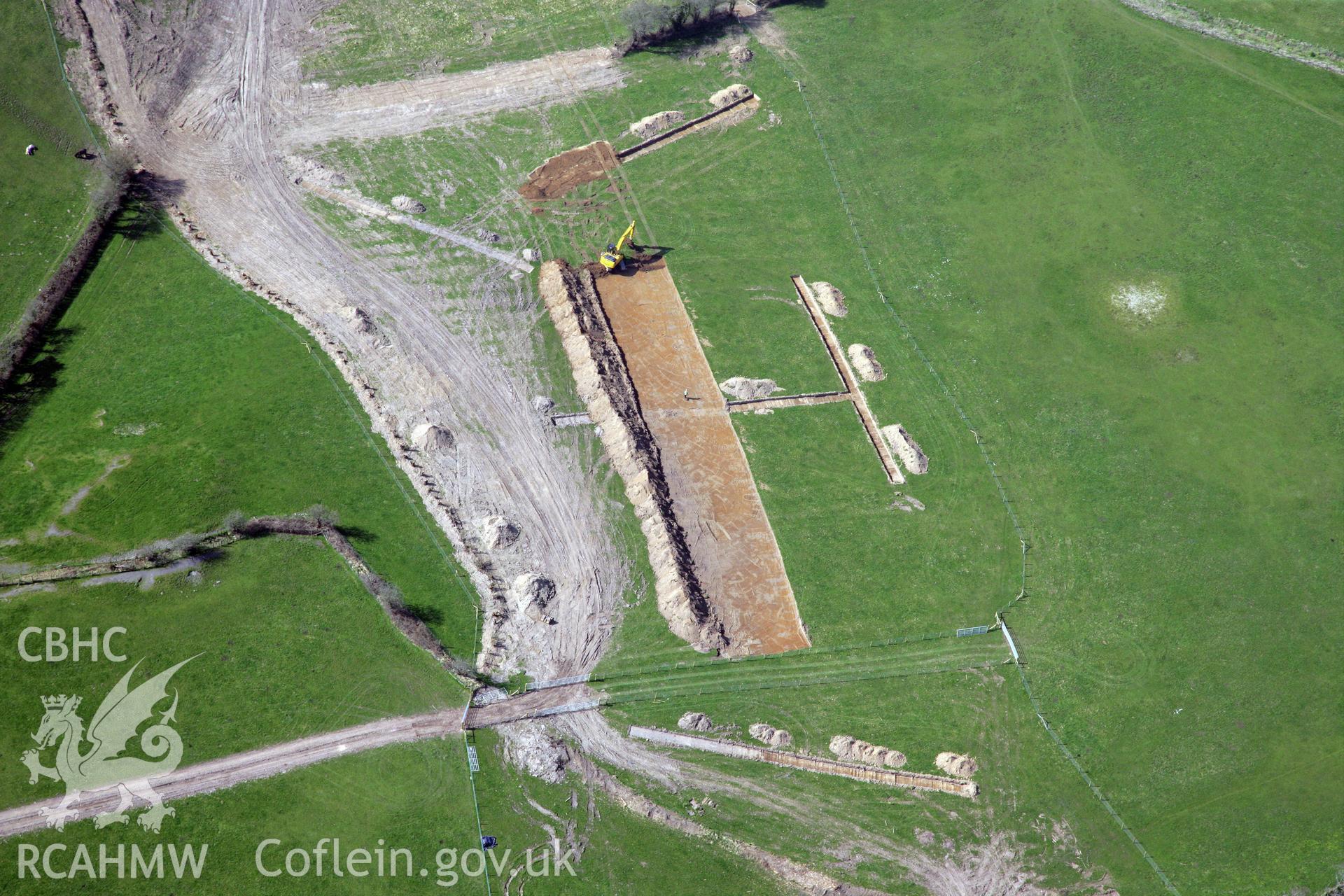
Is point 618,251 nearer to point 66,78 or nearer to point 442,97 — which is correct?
point 442,97

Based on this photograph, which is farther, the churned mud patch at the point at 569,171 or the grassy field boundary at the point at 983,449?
the churned mud patch at the point at 569,171

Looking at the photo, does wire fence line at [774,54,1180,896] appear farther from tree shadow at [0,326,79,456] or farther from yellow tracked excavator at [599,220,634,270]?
tree shadow at [0,326,79,456]

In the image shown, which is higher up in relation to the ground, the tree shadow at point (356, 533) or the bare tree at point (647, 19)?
the bare tree at point (647, 19)

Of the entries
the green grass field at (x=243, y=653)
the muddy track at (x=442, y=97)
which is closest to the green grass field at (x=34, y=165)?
the muddy track at (x=442, y=97)

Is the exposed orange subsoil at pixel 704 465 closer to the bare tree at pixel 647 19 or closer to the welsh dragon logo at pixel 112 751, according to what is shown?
the bare tree at pixel 647 19

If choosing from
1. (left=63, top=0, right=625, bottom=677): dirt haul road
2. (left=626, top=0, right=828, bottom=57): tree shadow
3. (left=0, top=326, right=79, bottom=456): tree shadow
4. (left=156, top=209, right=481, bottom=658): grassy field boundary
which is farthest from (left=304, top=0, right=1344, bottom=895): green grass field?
(left=0, top=326, right=79, bottom=456): tree shadow

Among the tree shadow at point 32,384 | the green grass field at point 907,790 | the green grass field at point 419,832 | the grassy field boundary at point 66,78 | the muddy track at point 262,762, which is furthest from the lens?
the grassy field boundary at point 66,78

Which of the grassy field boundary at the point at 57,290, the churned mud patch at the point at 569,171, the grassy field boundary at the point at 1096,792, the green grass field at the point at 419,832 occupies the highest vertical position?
the grassy field boundary at the point at 57,290
